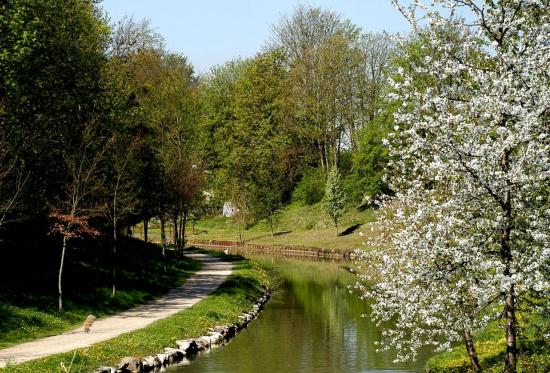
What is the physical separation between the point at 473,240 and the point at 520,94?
10.2 feet

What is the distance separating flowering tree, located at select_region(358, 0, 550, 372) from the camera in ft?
43.1

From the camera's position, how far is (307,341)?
32094 mm

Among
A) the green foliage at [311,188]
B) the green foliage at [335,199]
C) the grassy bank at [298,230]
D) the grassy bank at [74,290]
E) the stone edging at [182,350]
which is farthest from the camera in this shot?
the green foliage at [311,188]

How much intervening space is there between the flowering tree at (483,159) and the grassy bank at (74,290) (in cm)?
1837

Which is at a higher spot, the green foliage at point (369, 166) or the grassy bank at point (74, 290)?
the green foliage at point (369, 166)

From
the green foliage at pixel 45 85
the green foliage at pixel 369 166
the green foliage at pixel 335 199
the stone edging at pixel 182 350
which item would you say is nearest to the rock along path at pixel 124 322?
the stone edging at pixel 182 350

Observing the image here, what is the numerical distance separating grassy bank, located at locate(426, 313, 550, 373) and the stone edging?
10.1 meters

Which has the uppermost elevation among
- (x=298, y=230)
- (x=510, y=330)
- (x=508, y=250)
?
(x=508, y=250)

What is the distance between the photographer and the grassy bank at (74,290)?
93.3ft

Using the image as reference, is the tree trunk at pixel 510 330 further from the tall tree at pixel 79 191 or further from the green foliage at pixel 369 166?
the green foliage at pixel 369 166

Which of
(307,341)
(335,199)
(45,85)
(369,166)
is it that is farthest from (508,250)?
(369,166)

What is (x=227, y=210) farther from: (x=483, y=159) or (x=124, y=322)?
(x=483, y=159)

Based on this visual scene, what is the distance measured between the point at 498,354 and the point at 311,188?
72452 millimetres

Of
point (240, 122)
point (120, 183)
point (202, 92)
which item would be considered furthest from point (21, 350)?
point (202, 92)
